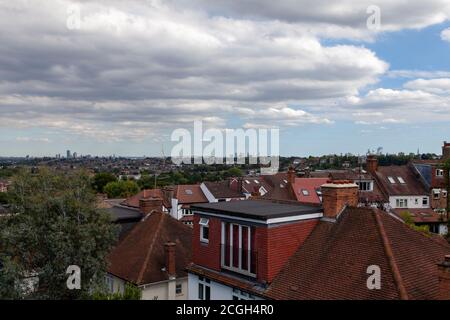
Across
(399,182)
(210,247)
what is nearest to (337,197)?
(210,247)

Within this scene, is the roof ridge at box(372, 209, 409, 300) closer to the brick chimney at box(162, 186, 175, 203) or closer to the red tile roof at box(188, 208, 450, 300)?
the red tile roof at box(188, 208, 450, 300)

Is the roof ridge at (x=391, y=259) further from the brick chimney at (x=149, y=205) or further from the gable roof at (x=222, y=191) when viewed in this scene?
the gable roof at (x=222, y=191)

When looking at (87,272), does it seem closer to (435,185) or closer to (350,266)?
(350,266)

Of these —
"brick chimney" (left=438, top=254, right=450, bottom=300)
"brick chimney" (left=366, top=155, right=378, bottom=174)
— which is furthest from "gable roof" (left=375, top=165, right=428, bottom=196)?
"brick chimney" (left=438, top=254, right=450, bottom=300)

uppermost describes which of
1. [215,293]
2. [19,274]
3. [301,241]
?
[301,241]

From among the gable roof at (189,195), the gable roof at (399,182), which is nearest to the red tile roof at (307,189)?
the gable roof at (399,182)

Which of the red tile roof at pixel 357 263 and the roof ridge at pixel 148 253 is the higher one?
the red tile roof at pixel 357 263
